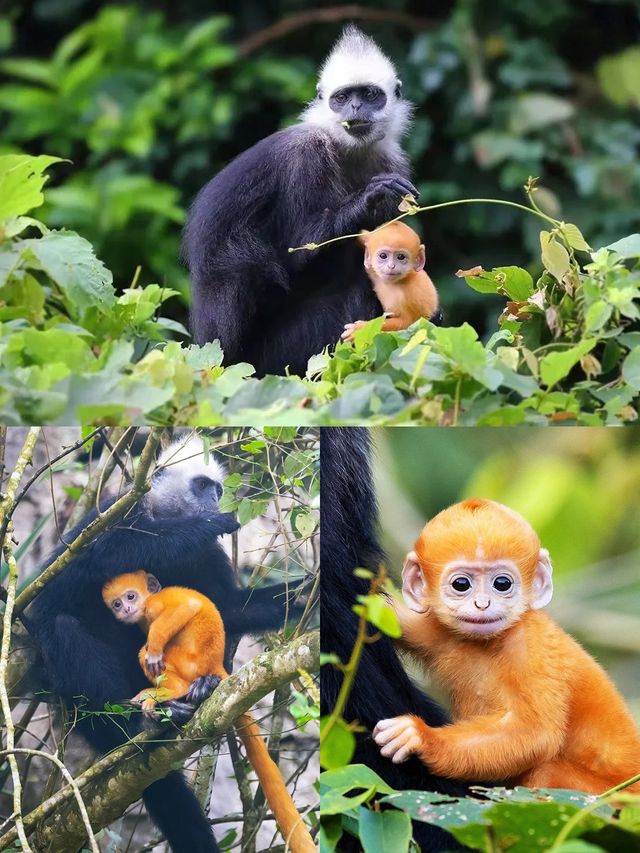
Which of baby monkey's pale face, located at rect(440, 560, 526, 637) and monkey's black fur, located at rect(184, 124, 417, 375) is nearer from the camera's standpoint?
baby monkey's pale face, located at rect(440, 560, 526, 637)

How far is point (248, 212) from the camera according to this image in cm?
192

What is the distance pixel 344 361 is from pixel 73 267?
0.29 metres

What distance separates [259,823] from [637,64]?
10.8 feet

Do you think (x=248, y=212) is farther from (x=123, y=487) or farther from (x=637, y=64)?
(x=637, y=64)

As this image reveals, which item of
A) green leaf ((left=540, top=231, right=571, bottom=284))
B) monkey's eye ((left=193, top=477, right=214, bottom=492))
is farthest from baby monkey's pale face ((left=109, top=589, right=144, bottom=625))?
green leaf ((left=540, top=231, right=571, bottom=284))

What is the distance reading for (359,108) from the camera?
198 centimetres

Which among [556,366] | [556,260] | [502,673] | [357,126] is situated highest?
[357,126]

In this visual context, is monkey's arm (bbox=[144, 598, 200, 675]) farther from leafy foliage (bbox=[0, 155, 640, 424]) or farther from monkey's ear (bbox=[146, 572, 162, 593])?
leafy foliage (bbox=[0, 155, 640, 424])

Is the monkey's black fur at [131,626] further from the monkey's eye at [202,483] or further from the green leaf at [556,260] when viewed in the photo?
the green leaf at [556,260]

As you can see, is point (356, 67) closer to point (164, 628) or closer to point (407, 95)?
point (164, 628)

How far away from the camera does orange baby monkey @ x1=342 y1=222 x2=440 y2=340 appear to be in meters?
1.70

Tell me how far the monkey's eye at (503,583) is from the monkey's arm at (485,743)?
0.09 metres

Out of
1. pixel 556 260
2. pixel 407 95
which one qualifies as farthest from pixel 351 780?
pixel 407 95

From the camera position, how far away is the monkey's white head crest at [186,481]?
94 centimetres
